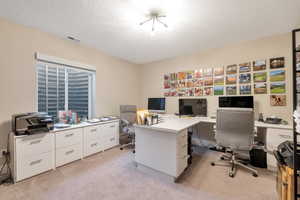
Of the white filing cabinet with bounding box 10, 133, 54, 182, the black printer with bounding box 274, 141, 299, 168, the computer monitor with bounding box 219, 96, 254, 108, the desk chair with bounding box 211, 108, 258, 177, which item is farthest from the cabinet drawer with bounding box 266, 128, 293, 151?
the white filing cabinet with bounding box 10, 133, 54, 182

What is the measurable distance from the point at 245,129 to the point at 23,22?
387 centimetres

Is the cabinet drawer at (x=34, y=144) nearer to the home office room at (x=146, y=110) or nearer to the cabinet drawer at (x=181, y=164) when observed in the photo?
the home office room at (x=146, y=110)

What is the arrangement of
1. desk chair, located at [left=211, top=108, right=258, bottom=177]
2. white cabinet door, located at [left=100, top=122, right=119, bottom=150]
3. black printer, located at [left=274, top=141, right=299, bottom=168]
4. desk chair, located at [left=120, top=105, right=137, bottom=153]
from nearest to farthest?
black printer, located at [left=274, top=141, right=299, bottom=168]
desk chair, located at [left=211, top=108, right=258, bottom=177]
white cabinet door, located at [left=100, top=122, right=119, bottom=150]
desk chair, located at [left=120, top=105, right=137, bottom=153]

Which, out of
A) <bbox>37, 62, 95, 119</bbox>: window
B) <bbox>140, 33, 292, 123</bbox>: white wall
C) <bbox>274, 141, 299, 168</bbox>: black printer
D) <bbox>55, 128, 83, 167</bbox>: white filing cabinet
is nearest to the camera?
<bbox>274, 141, 299, 168</bbox>: black printer

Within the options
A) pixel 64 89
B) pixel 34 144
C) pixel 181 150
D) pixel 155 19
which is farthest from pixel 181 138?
pixel 64 89

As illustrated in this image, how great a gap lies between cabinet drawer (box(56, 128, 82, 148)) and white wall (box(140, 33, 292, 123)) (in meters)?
2.44

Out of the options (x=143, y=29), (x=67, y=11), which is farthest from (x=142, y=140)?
(x=67, y=11)

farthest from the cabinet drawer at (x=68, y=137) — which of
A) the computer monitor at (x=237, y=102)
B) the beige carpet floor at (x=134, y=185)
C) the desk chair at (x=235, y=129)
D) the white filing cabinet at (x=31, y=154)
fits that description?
the computer monitor at (x=237, y=102)

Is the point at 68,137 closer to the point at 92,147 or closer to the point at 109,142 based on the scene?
the point at 92,147

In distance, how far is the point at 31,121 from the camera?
81.8 inches

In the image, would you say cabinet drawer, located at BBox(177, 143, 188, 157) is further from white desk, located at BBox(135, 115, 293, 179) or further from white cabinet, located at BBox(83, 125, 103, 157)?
white cabinet, located at BBox(83, 125, 103, 157)

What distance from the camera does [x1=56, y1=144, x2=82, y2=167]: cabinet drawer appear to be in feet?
7.59

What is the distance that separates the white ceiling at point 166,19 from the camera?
5.78ft

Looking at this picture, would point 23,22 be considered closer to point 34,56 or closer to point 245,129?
point 34,56
